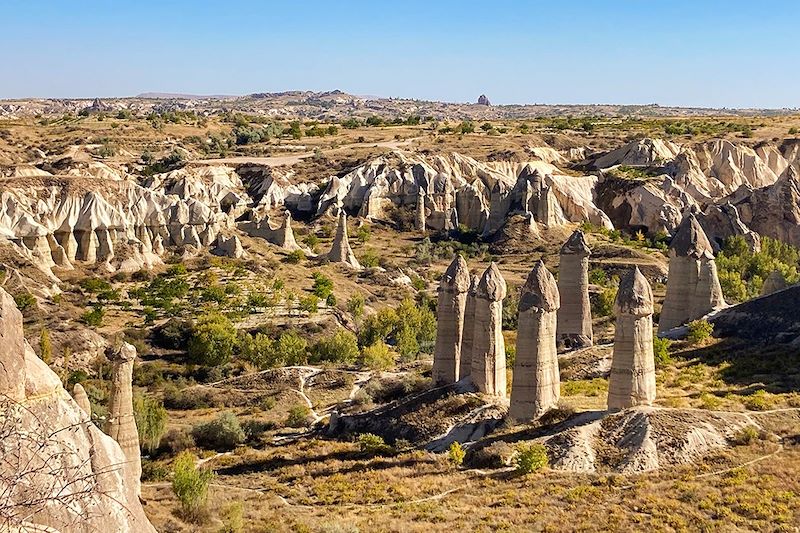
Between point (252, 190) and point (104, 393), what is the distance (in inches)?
1638

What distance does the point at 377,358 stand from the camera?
108 ft

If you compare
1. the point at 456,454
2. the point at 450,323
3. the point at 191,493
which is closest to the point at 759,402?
the point at 456,454

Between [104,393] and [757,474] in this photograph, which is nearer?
[757,474]

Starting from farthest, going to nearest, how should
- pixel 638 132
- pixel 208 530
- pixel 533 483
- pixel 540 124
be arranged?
pixel 540 124 < pixel 638 132 < pixel 533 483 < pixel 208 530

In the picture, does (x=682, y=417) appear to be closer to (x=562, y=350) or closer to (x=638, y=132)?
(x=562, y=350)

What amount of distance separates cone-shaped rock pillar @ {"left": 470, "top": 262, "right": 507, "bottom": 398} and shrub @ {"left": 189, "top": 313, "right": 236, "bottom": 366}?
51.5 feet

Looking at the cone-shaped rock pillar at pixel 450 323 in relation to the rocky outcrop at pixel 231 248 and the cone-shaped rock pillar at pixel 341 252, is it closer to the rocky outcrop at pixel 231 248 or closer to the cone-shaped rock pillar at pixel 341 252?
the rocky outcrop at pixel 231 248

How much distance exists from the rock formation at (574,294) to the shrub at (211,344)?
14.8m

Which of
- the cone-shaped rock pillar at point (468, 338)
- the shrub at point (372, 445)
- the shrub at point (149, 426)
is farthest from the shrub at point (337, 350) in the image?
the shrub at point (372, 445)

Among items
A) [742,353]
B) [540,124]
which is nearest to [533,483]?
[742,353]

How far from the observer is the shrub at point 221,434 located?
24.8 meters

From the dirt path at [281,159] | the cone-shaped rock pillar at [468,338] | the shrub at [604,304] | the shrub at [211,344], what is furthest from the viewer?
the dirt path at [281,159]

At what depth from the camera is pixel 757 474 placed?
57.7 feet

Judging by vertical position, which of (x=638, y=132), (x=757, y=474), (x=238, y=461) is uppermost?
(x=638, y=132)
